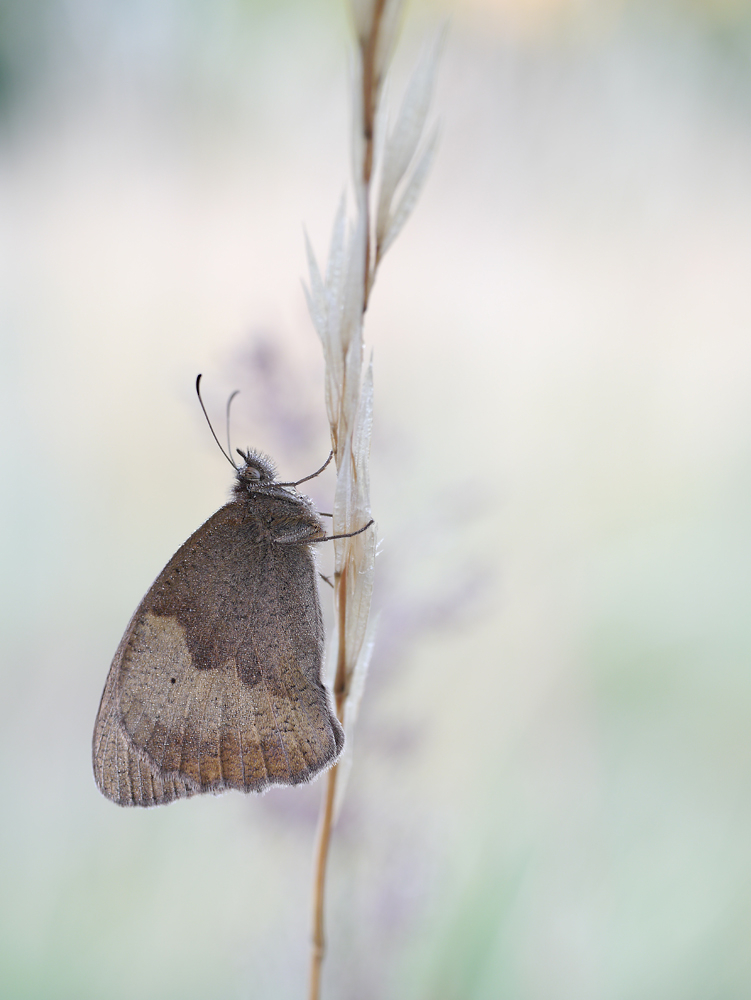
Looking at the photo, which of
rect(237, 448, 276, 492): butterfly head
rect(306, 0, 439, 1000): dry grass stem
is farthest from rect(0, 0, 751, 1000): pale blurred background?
rect(306, 0, 439, 1000): dry grass stem

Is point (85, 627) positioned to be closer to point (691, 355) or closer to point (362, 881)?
point (362, 881)

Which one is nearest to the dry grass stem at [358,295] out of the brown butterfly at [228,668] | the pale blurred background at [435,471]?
the brown butterfly at [228,668]

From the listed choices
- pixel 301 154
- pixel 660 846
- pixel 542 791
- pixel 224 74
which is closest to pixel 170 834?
pixel 542 791

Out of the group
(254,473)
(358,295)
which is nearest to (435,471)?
(254,473)

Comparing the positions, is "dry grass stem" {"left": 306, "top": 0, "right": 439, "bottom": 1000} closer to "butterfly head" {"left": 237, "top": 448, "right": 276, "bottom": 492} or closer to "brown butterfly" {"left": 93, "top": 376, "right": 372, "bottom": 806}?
"brown butterfly" {"left": 93, "top": 376, "right": 372, "bottom": 806}

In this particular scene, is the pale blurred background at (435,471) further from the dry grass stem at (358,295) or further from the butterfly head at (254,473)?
the dry grass stem at (358,295)

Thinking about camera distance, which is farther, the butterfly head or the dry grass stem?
the butterfly head

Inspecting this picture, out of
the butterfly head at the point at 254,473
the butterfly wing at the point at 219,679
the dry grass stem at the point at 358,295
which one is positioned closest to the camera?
the dry grass stem at the point at 358,295
